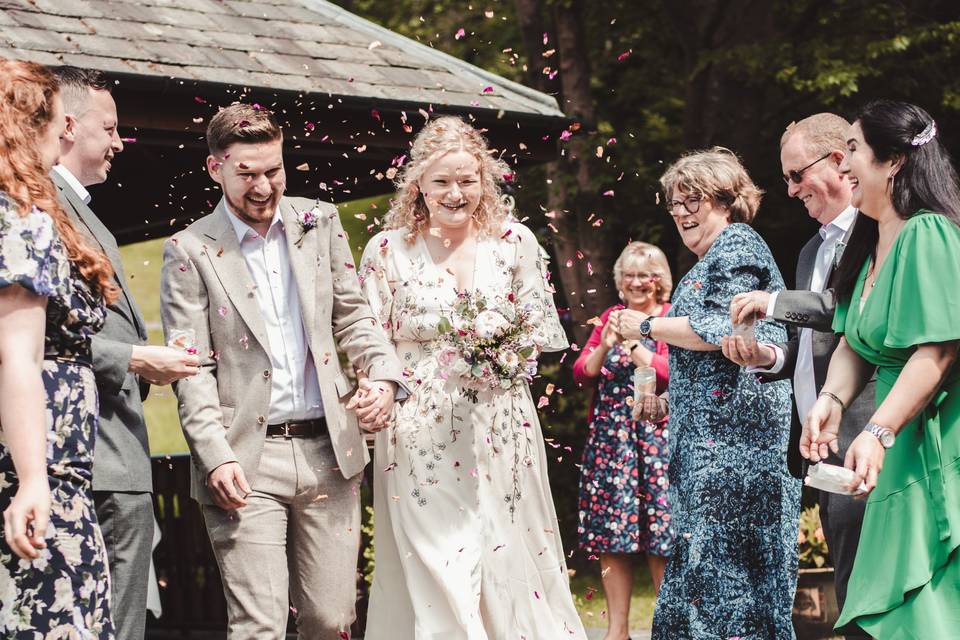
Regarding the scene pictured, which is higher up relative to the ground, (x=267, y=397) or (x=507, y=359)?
(x=507, y=359)

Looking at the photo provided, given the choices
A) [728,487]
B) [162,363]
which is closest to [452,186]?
[728,487]

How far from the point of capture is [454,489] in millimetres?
5863

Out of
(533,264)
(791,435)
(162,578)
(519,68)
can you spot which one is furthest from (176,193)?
(519,68)

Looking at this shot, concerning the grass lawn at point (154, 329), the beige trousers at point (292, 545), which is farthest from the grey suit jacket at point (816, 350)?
Result: the grass lawn at point (154, 329)

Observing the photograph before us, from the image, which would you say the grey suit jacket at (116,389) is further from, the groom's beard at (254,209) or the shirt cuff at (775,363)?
the shirt cuff at (775,363)

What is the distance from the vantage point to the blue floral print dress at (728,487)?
561 cm

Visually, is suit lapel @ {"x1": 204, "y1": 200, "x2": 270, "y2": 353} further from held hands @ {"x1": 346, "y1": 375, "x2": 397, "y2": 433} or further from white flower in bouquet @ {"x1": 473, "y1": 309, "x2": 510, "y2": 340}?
white flower in bouquet @ {"x1": 473, "y1": 309, "x2": 510, "y2": 340}

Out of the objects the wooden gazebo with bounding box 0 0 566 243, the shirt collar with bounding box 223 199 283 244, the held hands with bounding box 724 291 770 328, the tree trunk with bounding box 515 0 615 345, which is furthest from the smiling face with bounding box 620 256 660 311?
the tree trunk with bounding box 515 0 615 345

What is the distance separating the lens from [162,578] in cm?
933

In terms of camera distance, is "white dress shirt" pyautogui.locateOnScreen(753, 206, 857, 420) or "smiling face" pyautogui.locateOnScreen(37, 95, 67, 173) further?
"white dress shirt" pyautogui.locateOnScreen(753, 206, 857, 420)

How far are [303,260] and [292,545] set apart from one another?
Answer: 1.21 metres

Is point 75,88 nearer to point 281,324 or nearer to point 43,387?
point 281,324

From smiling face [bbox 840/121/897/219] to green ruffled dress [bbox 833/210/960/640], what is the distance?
17 centimetres

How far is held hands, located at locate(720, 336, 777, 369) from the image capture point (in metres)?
5.22
